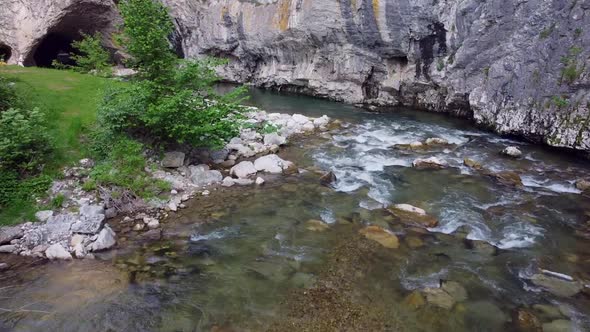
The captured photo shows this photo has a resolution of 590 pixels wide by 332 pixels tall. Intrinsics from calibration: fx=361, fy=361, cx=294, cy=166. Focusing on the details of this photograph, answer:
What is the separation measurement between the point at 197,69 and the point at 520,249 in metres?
9.66

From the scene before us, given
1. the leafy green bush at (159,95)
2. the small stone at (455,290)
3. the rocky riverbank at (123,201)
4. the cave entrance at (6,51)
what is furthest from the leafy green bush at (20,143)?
the cave entrance at (6,51)

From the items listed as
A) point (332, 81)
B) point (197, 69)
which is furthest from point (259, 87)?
point (197, 69)

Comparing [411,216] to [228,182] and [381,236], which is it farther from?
[228,182]

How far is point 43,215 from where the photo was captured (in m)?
8.21

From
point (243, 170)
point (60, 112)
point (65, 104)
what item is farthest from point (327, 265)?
point (65, 104)

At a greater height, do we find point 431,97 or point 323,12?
point 323,12

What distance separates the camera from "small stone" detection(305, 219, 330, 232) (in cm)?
852

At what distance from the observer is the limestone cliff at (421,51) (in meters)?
13.8

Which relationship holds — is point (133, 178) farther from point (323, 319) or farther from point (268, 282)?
point (323, 319)

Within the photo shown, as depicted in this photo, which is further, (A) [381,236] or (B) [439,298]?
(A) [381,236]

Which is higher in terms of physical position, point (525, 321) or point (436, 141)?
point (436, 141)

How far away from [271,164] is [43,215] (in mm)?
6319

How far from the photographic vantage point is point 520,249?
787 cm

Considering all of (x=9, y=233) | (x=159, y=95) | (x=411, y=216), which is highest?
(x=159, y=95)
